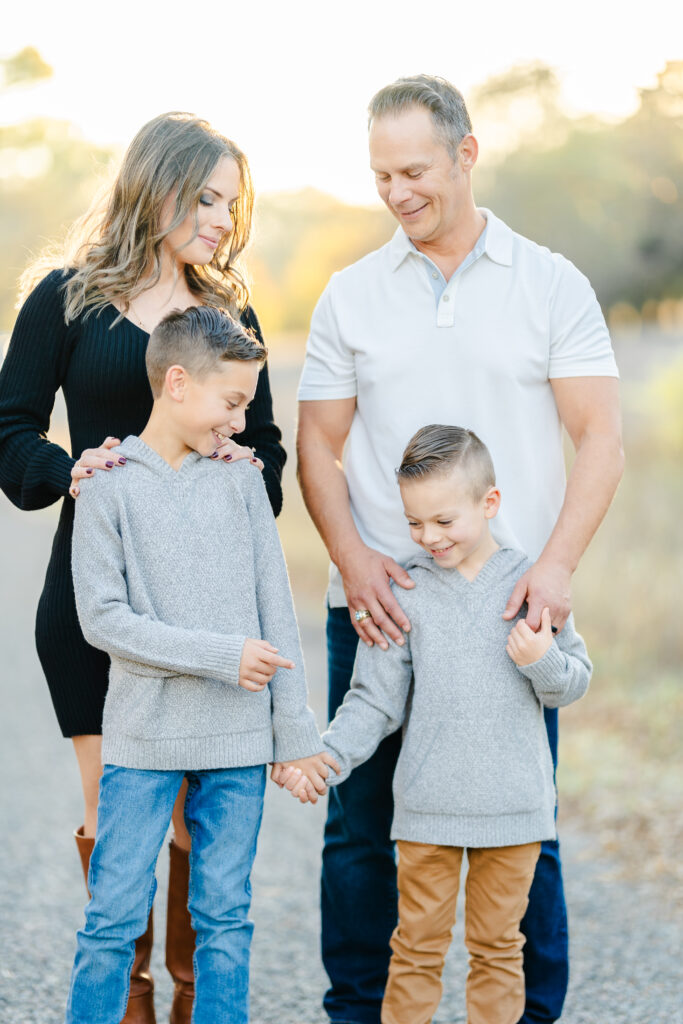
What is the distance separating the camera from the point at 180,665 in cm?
224

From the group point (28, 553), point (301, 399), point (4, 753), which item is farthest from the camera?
point (28, 553)

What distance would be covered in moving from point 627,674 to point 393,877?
3.31 metres

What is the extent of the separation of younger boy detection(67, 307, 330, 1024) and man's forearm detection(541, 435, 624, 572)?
0.65 meters

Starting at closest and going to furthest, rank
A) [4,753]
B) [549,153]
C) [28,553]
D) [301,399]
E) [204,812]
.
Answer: [204,812]
[301,399]
[4,753]
[28,553]
[549,153]

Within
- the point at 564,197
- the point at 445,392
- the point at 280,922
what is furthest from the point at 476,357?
the point at 564,197

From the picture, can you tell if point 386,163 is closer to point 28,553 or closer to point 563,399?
point 563,399

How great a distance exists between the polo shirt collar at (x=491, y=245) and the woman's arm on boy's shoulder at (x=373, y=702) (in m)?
0.83

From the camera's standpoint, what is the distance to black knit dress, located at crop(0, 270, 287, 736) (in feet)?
8.18

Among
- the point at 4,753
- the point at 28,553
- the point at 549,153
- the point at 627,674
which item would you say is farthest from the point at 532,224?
the point at 4,753

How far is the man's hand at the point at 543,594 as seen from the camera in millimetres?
2477

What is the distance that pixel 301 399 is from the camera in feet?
9.17

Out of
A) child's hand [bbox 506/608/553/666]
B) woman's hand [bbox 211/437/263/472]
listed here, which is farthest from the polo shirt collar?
child's hand [bbox 506/608/553/666]

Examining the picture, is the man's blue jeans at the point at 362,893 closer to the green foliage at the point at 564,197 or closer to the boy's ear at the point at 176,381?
the boy's ear at the point at 176,381

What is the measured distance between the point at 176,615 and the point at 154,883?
0.54 m
